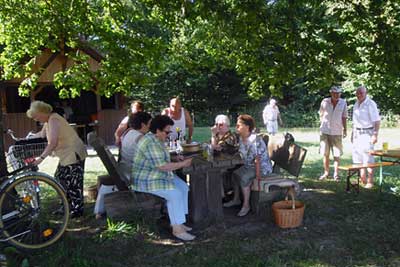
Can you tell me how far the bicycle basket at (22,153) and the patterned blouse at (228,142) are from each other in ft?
7.75

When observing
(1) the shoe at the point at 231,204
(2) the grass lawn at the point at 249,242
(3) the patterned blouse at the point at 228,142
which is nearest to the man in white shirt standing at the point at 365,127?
(2) the grass lawn at the point at 249,242

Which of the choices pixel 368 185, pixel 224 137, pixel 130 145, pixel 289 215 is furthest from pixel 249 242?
pixel 368 185

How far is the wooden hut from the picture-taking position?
13273 mm

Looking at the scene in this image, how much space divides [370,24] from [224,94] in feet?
65.6

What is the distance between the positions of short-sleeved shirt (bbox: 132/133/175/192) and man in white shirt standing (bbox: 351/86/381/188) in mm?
3610

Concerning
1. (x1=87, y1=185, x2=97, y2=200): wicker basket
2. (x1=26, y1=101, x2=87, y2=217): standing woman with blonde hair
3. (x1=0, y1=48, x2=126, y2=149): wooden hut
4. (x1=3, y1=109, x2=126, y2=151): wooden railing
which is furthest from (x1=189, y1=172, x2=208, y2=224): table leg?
(x1=3, y1=109, x2=126, y2=151): wooden railing

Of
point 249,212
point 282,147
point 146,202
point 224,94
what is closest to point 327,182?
point 282,147

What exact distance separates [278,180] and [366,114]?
2.44 m

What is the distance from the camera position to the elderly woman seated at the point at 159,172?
13.9 feet

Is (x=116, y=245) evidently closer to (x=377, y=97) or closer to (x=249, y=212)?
(x=249, y=212)

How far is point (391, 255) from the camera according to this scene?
12.5ft

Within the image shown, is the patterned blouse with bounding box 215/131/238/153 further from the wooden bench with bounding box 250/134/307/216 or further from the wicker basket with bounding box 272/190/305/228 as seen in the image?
the wicker basket with bounding box 272/190/305/228

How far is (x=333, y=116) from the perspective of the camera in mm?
6777

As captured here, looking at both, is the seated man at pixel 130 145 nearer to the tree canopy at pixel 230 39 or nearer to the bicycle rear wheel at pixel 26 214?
the bicycle rear wheel at pixel 26 214
